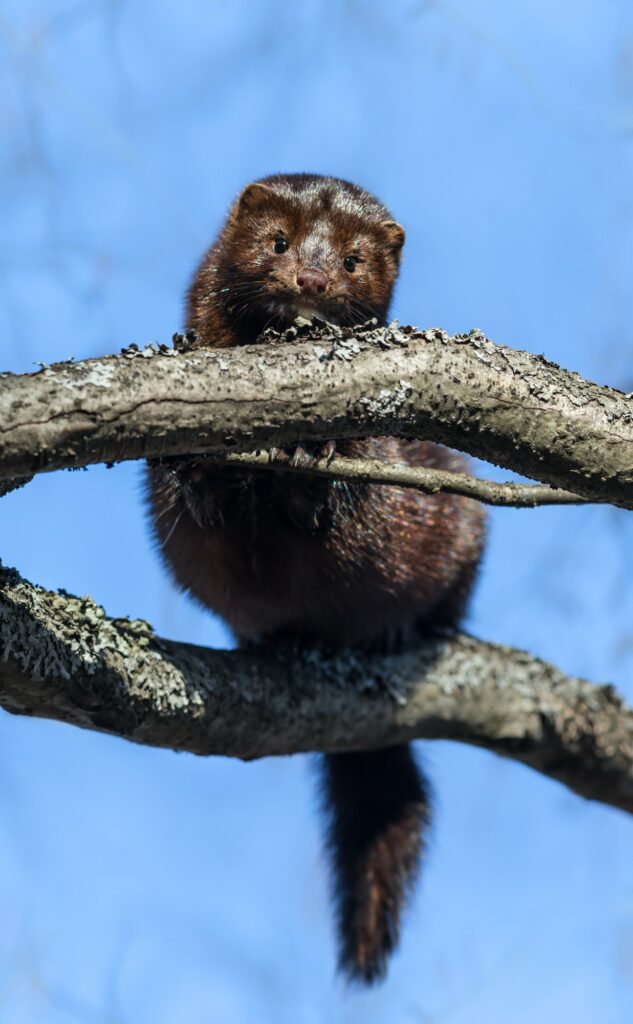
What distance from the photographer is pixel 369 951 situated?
6156 mm

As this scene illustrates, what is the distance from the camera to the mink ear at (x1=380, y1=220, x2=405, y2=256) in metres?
5.53

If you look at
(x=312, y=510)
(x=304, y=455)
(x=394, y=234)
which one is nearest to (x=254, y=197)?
(x=394, y=234)

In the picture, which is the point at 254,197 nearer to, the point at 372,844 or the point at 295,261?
the point at 295,261

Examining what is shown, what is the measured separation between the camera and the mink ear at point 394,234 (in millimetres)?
5531

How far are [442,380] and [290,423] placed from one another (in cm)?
46

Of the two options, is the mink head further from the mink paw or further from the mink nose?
the mink paw

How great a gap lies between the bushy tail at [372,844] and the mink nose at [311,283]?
9.17 feet

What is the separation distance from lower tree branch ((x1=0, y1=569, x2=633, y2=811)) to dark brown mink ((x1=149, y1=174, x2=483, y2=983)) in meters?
0.25

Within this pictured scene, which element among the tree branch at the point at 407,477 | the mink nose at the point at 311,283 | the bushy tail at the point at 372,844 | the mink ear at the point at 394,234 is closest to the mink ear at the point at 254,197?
the mink ear at the point at 394,234

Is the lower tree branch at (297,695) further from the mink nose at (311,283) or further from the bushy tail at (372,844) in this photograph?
the mink nose at (311,283)

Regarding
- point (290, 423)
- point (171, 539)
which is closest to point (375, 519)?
point (171, 539)

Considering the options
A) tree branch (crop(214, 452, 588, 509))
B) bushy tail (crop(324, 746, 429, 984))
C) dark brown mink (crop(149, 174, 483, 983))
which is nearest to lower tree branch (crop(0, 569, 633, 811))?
dark brown mink (crop(149, 174, 483, 983))

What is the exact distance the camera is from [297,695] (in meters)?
5.14

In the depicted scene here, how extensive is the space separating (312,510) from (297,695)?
853mm
